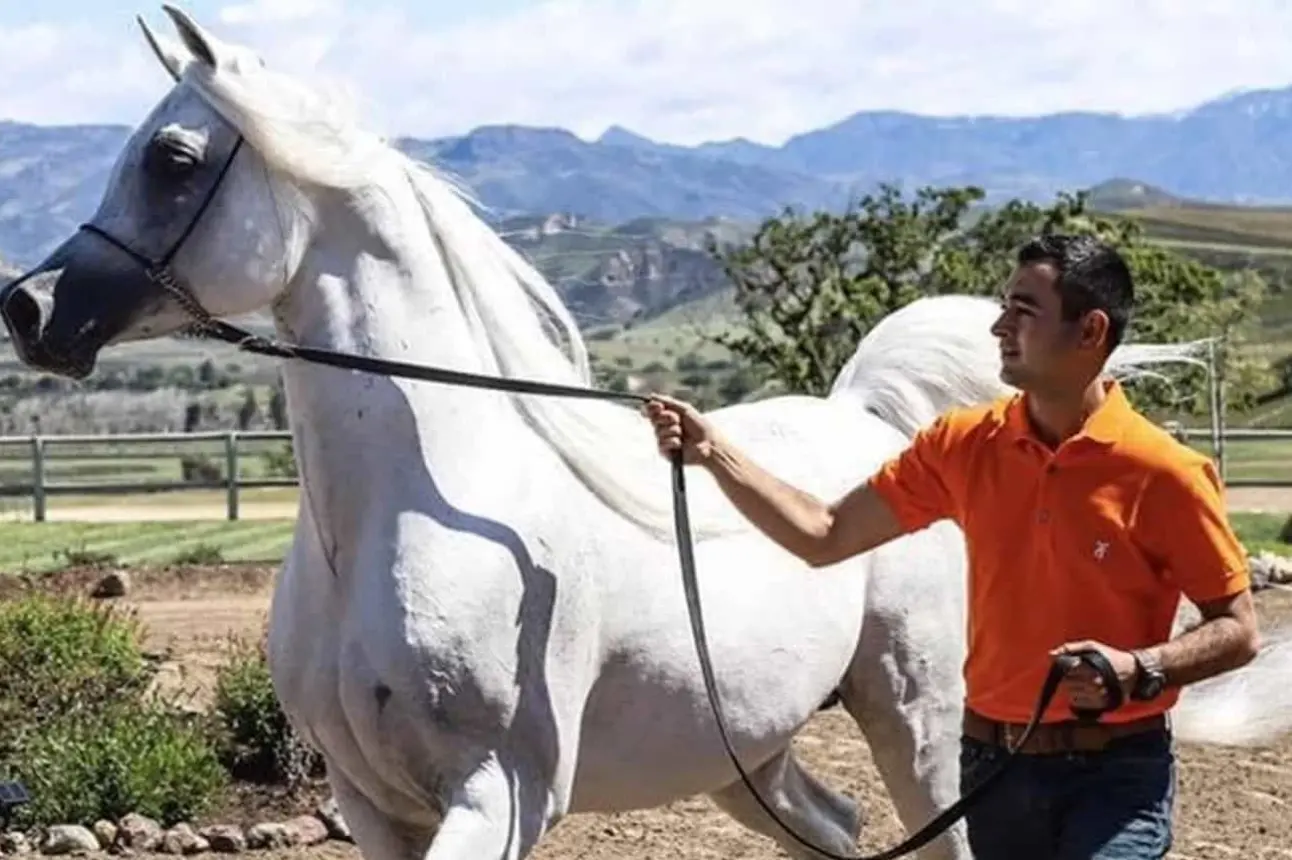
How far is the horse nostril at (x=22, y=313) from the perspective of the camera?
150 inches

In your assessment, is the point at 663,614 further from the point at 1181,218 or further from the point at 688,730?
the point at 1181,218

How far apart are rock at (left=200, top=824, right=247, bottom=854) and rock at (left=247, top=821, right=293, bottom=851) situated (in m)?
0.03

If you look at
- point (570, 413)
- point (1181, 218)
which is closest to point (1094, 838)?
point (570, 413)

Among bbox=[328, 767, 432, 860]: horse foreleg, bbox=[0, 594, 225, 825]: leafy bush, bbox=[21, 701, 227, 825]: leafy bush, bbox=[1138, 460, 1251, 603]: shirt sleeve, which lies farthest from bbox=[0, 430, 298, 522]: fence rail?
bbox=[1138, 460, 1251, 603]: shirt sleeve

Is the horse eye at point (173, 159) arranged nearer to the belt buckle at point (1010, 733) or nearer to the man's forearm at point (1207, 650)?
the belt buckle at point (1010, 733)

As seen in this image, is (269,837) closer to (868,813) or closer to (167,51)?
(868,813)

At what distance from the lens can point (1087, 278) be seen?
360 centimetres

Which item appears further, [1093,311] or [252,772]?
[252,772]

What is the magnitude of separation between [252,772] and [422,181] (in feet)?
16.0

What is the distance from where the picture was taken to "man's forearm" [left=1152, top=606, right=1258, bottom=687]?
341 cm

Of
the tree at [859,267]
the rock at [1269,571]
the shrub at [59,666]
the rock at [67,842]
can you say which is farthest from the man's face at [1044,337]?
the tree at [859,267]

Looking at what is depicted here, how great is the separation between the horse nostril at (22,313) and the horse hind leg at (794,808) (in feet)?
7.59

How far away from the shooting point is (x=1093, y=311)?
11.8ft

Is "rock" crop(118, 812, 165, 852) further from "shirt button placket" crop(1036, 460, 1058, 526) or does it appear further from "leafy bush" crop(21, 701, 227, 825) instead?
"shirt button placket" crop(1036, 460, 1058, 526)
